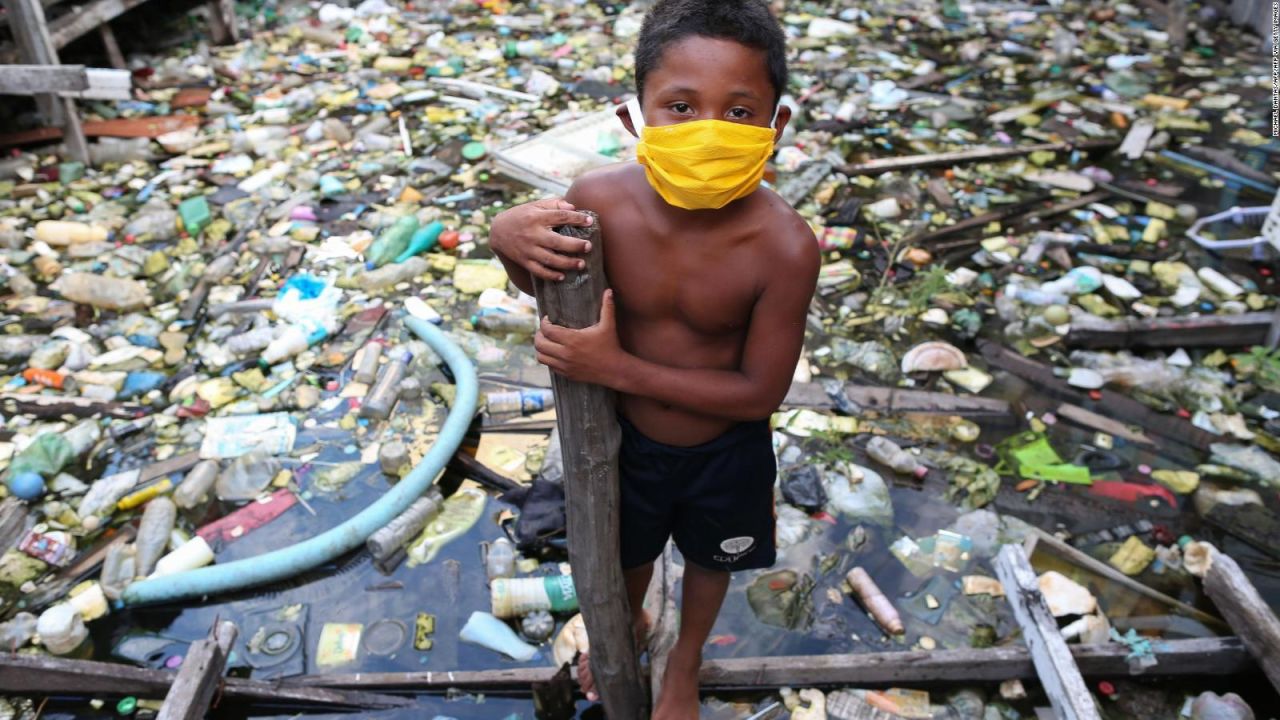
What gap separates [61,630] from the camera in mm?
2791

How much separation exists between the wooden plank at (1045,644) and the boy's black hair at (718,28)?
6.05 feet

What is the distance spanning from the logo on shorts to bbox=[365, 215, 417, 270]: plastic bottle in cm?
341

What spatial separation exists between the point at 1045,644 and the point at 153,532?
320 cm

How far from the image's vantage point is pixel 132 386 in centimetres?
397

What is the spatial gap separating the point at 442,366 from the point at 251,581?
1.42 m

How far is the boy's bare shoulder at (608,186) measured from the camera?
1.70 metres

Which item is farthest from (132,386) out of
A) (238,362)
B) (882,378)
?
(882,378)

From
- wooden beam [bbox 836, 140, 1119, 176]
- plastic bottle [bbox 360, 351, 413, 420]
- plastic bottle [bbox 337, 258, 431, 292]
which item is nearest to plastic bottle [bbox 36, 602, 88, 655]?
plastic bottle [bbox 360, 351, 413, 420]

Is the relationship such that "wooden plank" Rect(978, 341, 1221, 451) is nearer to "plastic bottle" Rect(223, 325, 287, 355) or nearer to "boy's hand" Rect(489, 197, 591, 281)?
"boy's hand" Rect(489, 197, 591, 281)

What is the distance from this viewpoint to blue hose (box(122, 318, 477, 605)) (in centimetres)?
294

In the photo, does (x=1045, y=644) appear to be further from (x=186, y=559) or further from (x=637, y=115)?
(x=186, y=559)

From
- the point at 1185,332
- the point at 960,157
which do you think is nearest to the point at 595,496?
the point at 1185,332

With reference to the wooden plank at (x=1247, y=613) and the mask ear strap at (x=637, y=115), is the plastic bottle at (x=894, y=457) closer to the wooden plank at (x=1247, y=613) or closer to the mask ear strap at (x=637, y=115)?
the wooden plank at (x=1247, y=613)

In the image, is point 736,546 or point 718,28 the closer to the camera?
point 718,28
